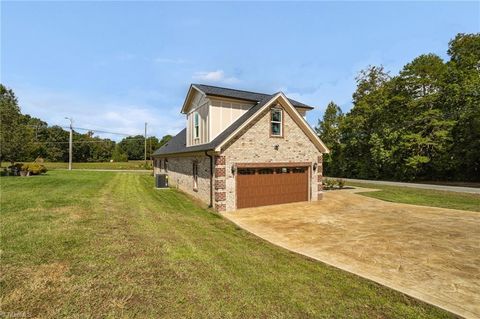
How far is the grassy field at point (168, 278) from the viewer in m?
4.03

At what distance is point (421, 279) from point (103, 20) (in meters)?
15.6

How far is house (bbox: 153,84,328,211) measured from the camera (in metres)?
12.8

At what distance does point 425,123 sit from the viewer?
27.4 metres

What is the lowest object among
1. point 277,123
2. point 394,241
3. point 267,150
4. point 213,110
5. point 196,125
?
point 394,241

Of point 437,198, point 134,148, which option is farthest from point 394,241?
point 134,148

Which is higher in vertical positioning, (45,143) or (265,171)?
(45,143)

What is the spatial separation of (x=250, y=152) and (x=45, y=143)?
3300 inches

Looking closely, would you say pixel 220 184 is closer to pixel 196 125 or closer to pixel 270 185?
pixel 270 185

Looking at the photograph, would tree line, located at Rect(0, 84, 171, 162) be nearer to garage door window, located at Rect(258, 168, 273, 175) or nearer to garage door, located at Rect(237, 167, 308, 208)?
garage door, located at Rect(237, 167, 308, 208)

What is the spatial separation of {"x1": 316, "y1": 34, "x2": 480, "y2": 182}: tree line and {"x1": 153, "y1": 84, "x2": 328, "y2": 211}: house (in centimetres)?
1759

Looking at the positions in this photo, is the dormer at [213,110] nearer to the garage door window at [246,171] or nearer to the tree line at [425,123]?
the garage door window at [246,171]

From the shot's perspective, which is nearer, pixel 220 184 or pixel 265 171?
pixel 220 184

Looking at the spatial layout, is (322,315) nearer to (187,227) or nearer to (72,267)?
(72,267)

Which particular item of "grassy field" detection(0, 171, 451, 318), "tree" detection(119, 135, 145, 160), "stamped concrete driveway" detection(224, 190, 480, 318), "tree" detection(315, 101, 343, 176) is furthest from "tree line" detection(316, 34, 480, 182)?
"tree" detection(119, 135, 145, 160)
